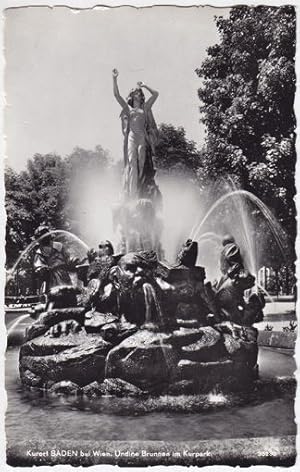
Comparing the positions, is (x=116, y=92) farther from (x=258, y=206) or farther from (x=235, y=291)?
(x=235, y=291)

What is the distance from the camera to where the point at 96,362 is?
7.59 meters

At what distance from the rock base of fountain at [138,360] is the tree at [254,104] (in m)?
1.97

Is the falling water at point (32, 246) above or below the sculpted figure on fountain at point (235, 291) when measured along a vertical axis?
above

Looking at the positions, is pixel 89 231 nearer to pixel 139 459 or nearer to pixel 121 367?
pixel 121 367

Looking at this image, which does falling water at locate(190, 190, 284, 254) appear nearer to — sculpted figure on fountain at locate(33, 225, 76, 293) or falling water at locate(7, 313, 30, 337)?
sculpted figure on fountain at locate(33, 225, 76, 293)

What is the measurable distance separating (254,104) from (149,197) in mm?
2119

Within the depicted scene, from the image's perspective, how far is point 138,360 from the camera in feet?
24.3

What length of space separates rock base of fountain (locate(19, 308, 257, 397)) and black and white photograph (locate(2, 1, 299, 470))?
22 mm

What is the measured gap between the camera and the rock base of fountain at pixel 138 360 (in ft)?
24.5

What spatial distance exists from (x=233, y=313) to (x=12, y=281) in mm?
3249

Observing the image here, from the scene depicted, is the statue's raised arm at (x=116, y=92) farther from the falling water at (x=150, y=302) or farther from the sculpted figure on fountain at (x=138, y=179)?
the falling water at (x=150, y=302)

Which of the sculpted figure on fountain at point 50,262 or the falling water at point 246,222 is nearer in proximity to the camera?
the sculpted figure on fountain at point 50,262

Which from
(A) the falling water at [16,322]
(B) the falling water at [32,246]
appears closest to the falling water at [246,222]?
(B) the falling water at [32,246]

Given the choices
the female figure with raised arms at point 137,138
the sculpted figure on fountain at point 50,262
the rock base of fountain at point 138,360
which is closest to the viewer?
the rock base of fountain at point 138,360
